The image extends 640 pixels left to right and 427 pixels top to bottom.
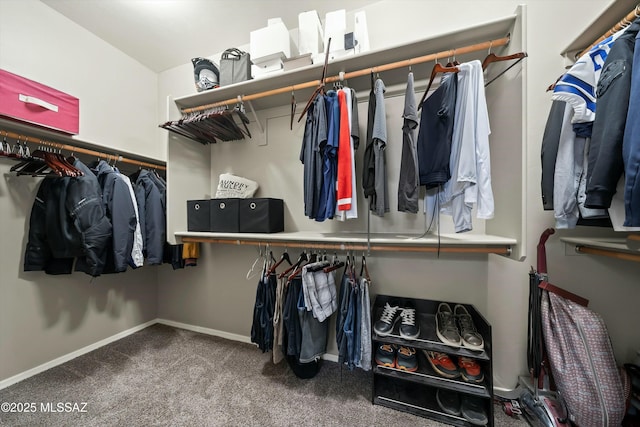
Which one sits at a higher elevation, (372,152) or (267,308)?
(372,152)

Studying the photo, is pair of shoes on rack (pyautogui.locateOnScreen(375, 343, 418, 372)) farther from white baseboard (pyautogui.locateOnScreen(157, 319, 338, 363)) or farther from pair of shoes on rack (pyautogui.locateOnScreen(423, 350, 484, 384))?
white baseboard (pyautogui.locateOnScreen(157, 319, 338, 363))

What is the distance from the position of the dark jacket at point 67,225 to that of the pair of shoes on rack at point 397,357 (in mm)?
1907

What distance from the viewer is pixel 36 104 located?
4.32ft

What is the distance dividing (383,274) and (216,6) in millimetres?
2370

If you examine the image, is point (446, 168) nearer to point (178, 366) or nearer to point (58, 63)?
point (178, 366)

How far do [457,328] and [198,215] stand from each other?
6.13ft

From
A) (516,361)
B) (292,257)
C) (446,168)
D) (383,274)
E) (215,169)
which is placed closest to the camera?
(446,168)

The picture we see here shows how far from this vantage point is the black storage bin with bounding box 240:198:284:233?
1413 millimetres

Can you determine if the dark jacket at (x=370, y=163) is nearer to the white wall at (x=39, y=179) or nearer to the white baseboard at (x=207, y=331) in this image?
the white baseboard at (x=207, y=331)

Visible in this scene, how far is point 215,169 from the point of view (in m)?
1.97

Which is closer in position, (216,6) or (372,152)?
(372,152)

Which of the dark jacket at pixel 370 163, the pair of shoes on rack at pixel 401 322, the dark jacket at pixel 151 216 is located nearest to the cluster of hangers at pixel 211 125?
the dark jacket at pixel 151 216

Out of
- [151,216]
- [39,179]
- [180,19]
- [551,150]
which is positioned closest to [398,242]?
[551,150]

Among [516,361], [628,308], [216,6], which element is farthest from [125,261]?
[628,308]
